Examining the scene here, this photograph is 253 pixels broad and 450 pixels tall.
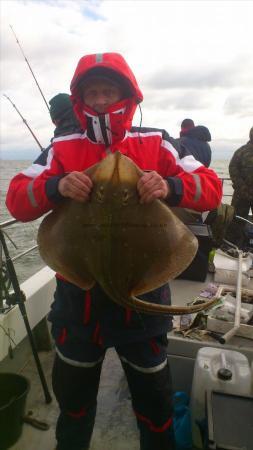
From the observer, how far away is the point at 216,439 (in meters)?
2.15

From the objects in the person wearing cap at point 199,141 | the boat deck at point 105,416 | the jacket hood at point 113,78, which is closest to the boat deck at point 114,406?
the boat deck at point 105,416

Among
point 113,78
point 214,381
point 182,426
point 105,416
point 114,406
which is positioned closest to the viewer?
point 113,78

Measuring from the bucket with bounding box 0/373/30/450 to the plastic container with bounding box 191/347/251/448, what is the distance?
1.38 m

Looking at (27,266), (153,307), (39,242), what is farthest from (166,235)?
(27,266)

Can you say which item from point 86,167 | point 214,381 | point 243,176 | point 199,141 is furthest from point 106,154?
point 243,176

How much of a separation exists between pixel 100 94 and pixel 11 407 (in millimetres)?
2399

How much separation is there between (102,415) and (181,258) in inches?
82.3

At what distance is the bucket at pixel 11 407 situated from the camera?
2.83 metres

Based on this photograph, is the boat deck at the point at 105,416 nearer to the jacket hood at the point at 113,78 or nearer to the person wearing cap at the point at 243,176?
the jacket hood at the point at 113,78

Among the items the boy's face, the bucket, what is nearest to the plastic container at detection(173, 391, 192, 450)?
the bucket

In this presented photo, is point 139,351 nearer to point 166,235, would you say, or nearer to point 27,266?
point 166,235

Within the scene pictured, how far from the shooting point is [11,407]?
9.29 feet

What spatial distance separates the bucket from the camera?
2.83 m

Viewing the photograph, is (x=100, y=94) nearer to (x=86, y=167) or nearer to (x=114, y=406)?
(x=86, y=167)
